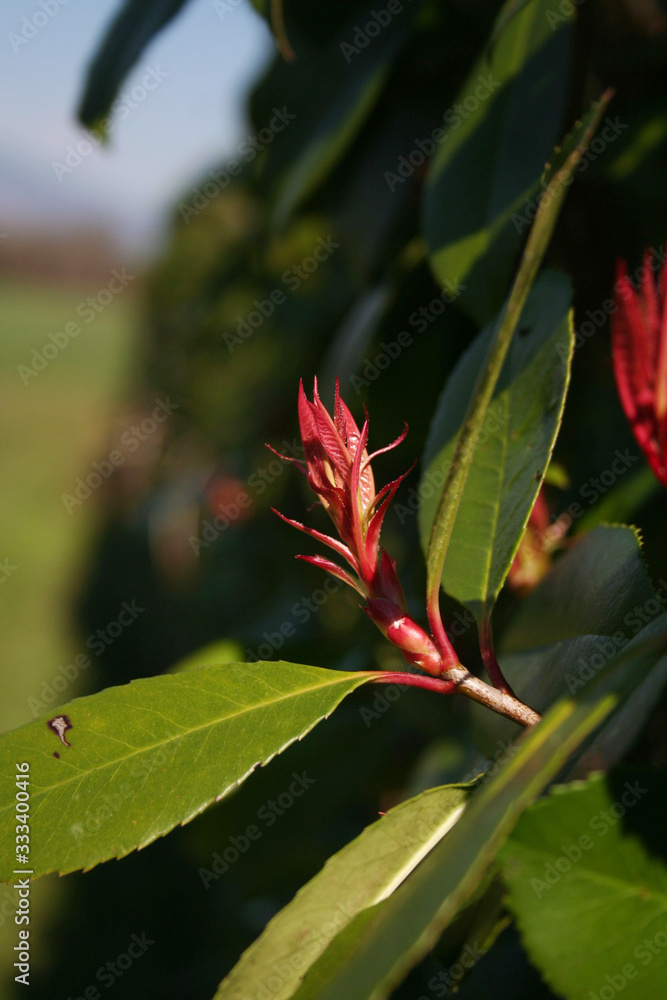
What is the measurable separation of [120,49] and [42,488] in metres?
5.66

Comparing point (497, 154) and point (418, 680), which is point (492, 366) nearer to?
point (418, 680)

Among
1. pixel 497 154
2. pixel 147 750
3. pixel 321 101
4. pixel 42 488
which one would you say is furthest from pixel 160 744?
pixel 42 488

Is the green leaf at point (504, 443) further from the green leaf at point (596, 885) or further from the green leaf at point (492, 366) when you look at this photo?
the green leaf at point (596, 885)

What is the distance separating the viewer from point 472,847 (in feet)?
1.14

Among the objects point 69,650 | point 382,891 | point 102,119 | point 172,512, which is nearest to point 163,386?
point 172,512

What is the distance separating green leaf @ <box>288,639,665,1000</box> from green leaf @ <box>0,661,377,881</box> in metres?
0.13

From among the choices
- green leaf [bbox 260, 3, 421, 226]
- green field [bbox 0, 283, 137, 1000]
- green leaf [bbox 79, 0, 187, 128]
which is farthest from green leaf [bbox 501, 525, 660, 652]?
green field [bbox 0, 283, 137, 1000]

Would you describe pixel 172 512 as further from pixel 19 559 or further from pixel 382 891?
pixel 382 891

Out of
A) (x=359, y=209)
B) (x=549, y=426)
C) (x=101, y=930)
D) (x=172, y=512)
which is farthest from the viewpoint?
(x=172, y=512)

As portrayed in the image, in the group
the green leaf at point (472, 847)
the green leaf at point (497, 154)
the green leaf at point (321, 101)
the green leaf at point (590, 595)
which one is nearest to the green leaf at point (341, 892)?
the green leaf at point (472, 847)

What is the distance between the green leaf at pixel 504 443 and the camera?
1.89 feet

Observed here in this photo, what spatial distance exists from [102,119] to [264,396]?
74 centimetres

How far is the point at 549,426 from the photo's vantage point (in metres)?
0.58

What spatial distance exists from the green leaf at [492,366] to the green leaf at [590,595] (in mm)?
139
